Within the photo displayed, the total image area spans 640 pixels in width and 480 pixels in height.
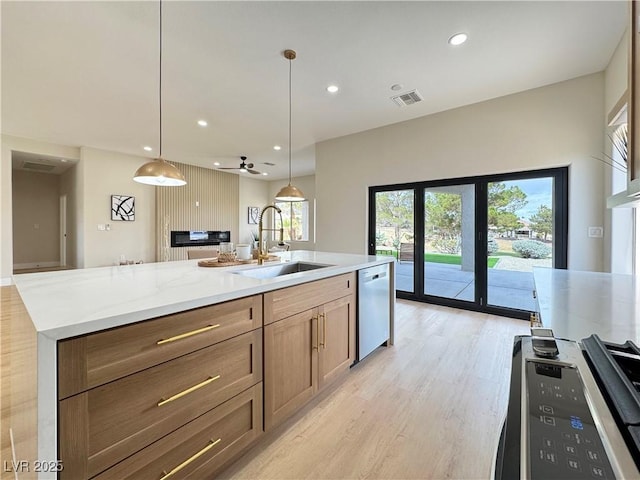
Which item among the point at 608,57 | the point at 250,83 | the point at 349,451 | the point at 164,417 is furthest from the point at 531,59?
the point at 164,417

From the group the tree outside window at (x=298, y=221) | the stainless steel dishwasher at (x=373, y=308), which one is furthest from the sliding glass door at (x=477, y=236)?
the tree outside window at (x=298, y=221)

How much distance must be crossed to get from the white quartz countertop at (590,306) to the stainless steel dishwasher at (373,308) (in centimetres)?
116

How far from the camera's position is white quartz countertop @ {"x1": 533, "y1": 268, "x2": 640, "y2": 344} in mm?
856

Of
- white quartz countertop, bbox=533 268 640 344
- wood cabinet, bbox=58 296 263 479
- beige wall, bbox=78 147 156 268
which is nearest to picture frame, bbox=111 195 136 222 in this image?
beige wall, bbox=78 147 156 268

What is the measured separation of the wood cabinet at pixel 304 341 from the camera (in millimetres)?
1488

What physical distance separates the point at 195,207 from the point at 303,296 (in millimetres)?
7067

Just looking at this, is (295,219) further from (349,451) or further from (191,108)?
(349,451)

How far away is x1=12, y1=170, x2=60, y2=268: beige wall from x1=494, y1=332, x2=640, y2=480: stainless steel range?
37.4 feet

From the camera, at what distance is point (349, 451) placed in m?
1.50

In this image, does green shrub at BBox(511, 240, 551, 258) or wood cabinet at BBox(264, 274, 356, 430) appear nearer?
wood cabinet at BBox(264, 274, 356, 430)

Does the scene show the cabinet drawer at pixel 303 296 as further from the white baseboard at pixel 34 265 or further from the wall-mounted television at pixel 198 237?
the white baseboard at pixel 34 265

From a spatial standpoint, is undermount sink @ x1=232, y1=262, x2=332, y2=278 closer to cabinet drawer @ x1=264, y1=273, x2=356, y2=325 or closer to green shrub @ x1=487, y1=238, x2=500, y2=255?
cabinet drawer @ x1=264, y1=273, x2=356, y2=325

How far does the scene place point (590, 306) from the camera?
1131mm

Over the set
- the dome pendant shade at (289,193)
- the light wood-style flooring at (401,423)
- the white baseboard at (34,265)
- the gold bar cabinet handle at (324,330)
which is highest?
the dome pendant shade at (289,193)
